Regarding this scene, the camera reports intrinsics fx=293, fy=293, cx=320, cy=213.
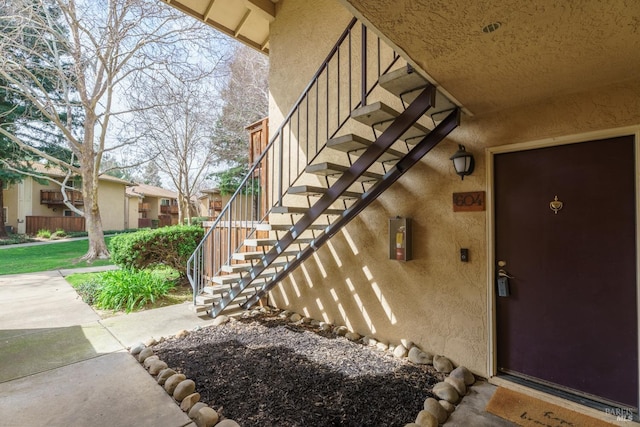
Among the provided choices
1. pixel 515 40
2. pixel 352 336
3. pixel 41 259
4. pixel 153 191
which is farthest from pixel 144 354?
pixel 153 191

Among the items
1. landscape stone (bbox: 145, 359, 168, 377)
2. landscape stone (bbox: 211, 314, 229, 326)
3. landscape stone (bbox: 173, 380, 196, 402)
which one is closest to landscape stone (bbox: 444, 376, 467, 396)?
A: landscape stone (bbox: 173, 380, 196, 402)

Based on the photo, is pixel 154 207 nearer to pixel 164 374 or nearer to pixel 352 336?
pixel 164 374

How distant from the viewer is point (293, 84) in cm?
498

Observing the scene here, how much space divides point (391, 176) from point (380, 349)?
7.09ft

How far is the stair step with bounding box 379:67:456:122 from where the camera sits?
225cm

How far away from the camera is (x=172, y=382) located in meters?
2.85

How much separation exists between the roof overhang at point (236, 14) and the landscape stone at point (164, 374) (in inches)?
217

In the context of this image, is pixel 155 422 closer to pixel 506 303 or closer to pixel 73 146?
pixel 506 303

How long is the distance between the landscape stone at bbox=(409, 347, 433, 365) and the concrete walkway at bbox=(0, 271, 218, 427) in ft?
7.64

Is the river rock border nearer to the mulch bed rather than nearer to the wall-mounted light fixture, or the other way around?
the mulch bed

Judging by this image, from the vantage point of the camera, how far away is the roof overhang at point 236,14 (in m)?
5.20

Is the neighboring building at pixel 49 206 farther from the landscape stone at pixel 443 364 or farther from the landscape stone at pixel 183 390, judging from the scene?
the landscape stone at pixel 443 364

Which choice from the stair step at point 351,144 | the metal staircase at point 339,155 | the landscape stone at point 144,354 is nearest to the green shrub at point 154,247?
the metal staircase at point 339,155

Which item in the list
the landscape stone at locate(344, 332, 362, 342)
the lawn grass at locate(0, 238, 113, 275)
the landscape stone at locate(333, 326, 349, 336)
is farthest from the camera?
the lawn grass at locate(0, 238, 113, 275)
